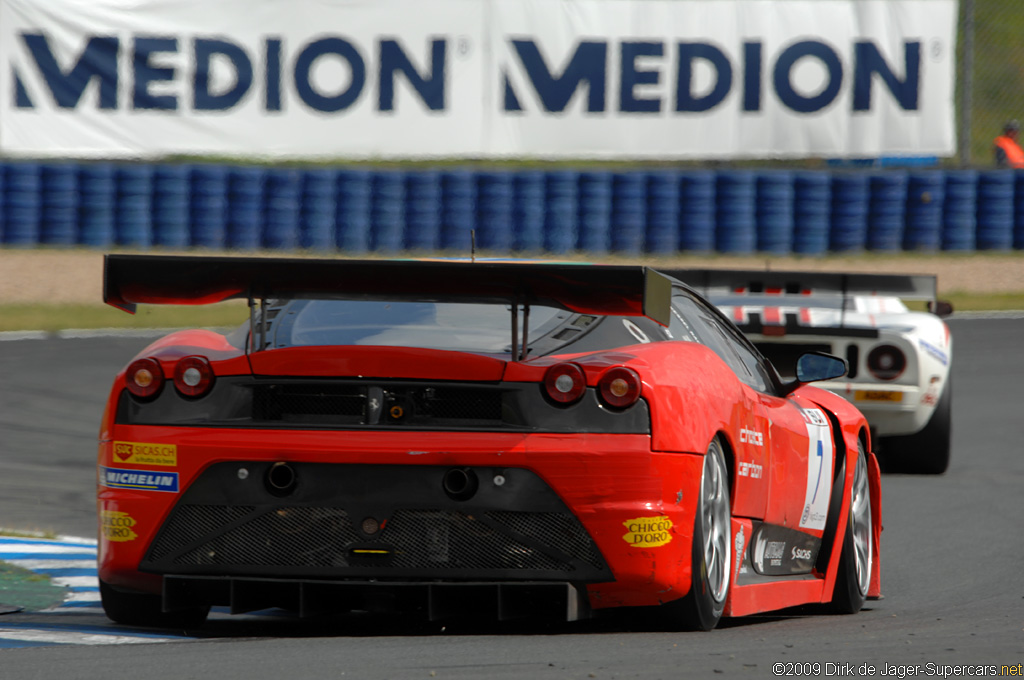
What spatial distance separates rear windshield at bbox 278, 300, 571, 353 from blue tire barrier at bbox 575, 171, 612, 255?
1517cm

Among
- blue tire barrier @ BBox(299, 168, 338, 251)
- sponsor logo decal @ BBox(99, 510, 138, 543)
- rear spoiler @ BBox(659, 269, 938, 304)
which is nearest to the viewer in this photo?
sponsor logo decal @ BBox(99, 510, 138, 543)

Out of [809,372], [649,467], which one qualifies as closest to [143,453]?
[649,467]

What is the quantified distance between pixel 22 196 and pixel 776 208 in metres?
9.06

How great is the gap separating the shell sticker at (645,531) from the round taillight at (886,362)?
5.33 meters

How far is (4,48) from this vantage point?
2159cm

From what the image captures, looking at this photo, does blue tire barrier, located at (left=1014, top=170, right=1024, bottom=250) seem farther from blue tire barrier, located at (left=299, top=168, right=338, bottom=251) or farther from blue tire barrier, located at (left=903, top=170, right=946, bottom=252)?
blue tire barrier, located at (left=299, top=168, right=338, bottom=251)

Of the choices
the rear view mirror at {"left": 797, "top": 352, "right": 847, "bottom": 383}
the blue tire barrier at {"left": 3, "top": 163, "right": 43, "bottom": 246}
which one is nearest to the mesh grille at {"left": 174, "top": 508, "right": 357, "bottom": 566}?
the rear view mirror at {"left": 797, "top": 352, "right": 847, "bottom": 383}

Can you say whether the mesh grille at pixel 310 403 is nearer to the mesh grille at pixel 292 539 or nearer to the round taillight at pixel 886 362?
the mesh grille at pixel 292 539

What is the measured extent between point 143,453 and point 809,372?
2.39m

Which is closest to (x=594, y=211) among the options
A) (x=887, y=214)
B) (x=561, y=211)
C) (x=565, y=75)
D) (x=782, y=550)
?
(x=561, y=211)

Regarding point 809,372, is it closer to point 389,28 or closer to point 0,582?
point 0,582

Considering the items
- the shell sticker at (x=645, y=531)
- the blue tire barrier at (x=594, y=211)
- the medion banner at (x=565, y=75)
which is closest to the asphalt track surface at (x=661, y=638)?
the shell sticker at (x=645, y=531)

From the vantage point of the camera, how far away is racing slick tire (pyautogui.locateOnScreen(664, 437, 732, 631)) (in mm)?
4480

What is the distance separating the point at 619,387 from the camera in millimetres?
4352
